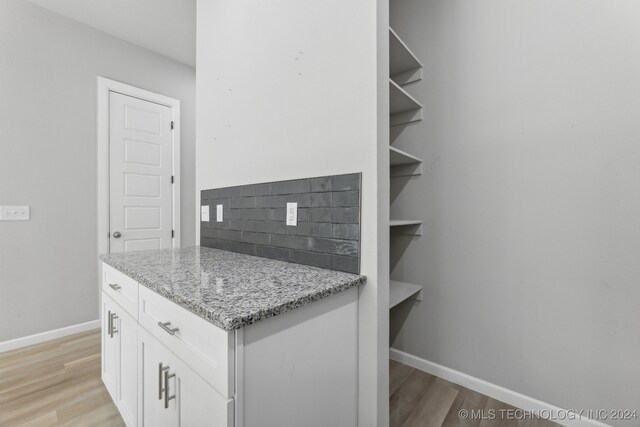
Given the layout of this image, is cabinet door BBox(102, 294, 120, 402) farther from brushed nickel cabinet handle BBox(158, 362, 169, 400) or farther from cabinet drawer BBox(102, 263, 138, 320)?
brushed nickel cabinet handle BBox(158, 362, 169, 400)

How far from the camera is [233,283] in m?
0.98

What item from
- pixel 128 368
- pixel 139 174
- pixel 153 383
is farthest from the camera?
pixel 139 174

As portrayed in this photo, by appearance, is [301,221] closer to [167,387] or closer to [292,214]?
[292,214]

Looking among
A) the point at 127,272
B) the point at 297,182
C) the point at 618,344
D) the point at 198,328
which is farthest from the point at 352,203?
the point at 618,344

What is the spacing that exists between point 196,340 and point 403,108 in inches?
71.5

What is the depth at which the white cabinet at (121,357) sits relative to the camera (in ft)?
4.00

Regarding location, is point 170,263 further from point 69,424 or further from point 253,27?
point 253,27

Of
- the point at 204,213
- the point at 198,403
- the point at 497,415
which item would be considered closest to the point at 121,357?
the point at 198,403

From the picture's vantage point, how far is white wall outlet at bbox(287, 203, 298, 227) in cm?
131

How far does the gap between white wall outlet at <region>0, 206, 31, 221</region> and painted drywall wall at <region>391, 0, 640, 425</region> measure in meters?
2.94

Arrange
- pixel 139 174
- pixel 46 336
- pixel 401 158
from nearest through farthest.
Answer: pixel 401 158
pixel 46 336
pixel 139 174

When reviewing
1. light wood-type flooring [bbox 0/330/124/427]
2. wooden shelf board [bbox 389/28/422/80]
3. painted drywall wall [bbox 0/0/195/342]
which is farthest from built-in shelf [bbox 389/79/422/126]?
Answer: painted drywall wall [bbox 0/0/195/342]

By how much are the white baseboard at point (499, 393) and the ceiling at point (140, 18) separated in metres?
3.34

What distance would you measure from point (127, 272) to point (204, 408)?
714 mm
